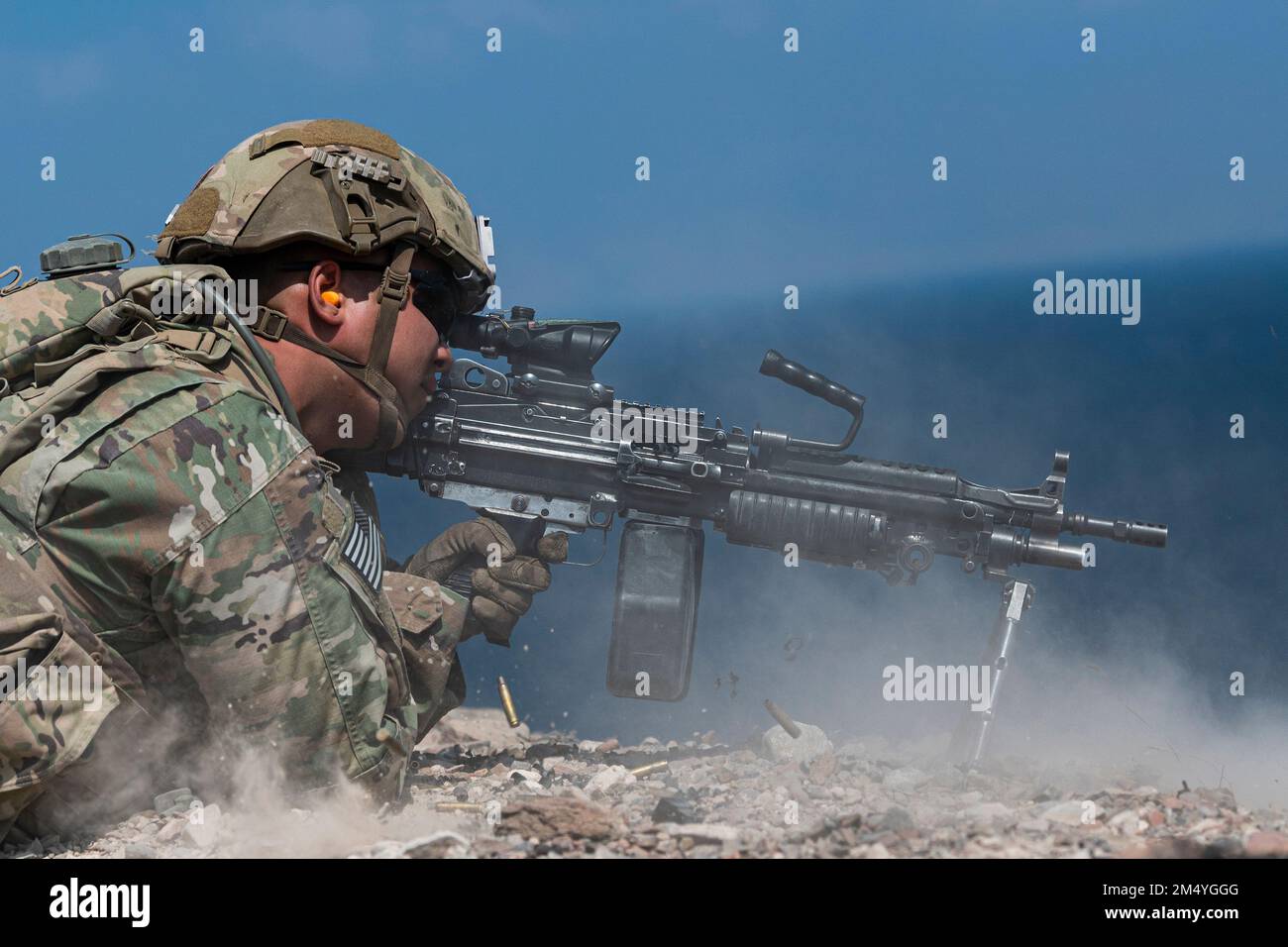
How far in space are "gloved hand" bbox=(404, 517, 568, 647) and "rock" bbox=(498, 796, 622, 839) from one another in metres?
2.23

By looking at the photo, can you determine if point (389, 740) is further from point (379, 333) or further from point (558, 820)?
point (379, 333)

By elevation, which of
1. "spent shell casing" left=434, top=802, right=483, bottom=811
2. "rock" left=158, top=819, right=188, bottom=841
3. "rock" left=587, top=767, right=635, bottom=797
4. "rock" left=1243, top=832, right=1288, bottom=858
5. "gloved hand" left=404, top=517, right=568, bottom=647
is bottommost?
"rock" left=587, top=767, right=635, bottom=797

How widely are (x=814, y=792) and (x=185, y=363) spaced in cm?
293

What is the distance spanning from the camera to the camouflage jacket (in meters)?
3.36

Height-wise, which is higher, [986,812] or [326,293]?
[326,293]

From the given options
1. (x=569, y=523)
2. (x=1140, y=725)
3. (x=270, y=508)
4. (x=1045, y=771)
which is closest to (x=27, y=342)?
(x=270, y=508)

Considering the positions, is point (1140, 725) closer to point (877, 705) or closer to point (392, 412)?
point (877, 705)

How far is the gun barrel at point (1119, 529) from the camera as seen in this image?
589 cm

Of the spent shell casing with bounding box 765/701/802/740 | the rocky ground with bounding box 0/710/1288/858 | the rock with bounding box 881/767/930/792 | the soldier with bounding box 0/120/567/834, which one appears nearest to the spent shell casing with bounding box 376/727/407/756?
the soldier with bounding box 0/120/567/834

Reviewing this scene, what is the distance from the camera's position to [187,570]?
11.2ft

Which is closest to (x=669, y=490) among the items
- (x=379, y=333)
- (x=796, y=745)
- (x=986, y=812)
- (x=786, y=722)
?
(x=786, y=722)

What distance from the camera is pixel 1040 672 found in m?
7.66

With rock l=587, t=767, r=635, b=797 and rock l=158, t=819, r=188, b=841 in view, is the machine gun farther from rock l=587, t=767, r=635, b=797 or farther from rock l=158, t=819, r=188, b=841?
rock l=158, t=819, r=188, b=841

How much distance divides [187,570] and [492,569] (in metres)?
2.54
